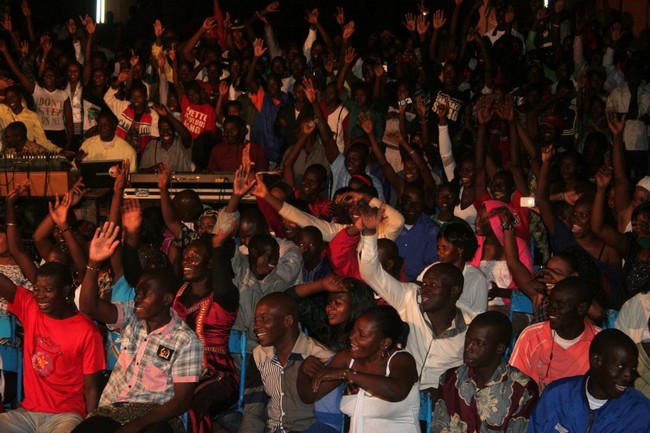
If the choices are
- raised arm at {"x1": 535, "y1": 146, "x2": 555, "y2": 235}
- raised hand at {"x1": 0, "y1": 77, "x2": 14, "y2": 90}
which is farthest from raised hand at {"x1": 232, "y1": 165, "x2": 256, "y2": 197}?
raised hand at {"x1": 0, "y1": 77, "x2": 14, "y2": 90}

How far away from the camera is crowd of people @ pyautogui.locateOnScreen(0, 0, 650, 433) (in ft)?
18.7

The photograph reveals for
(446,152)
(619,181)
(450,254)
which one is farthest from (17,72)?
(619,181)

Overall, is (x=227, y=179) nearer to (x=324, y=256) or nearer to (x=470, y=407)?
(x=324, y=256)

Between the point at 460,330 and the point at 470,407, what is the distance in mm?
821

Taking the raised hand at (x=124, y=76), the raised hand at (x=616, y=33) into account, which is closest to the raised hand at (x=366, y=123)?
the raised hand at (x=124, y=76)

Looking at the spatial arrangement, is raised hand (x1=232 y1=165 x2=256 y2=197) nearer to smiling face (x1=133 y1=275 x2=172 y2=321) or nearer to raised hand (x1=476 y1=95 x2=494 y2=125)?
smiling face (x1=133 y1=275 x2=172 y2=321)

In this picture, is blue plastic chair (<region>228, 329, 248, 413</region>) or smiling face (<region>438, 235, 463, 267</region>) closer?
blue plastic chair (<region>228, 329, 248, 413</region>)

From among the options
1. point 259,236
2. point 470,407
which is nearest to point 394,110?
point 259,236

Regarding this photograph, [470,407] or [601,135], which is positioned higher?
[601,135]

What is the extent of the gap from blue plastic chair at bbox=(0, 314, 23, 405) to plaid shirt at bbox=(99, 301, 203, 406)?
1.00m

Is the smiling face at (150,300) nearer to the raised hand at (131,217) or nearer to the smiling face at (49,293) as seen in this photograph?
the smiling face at (49,293)

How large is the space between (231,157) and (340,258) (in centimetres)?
327

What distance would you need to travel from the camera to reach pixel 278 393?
6.16 meters

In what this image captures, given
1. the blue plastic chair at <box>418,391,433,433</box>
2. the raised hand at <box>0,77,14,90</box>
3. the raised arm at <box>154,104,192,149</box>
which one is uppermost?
the raised hand at <box>0,77,14,90</box>
